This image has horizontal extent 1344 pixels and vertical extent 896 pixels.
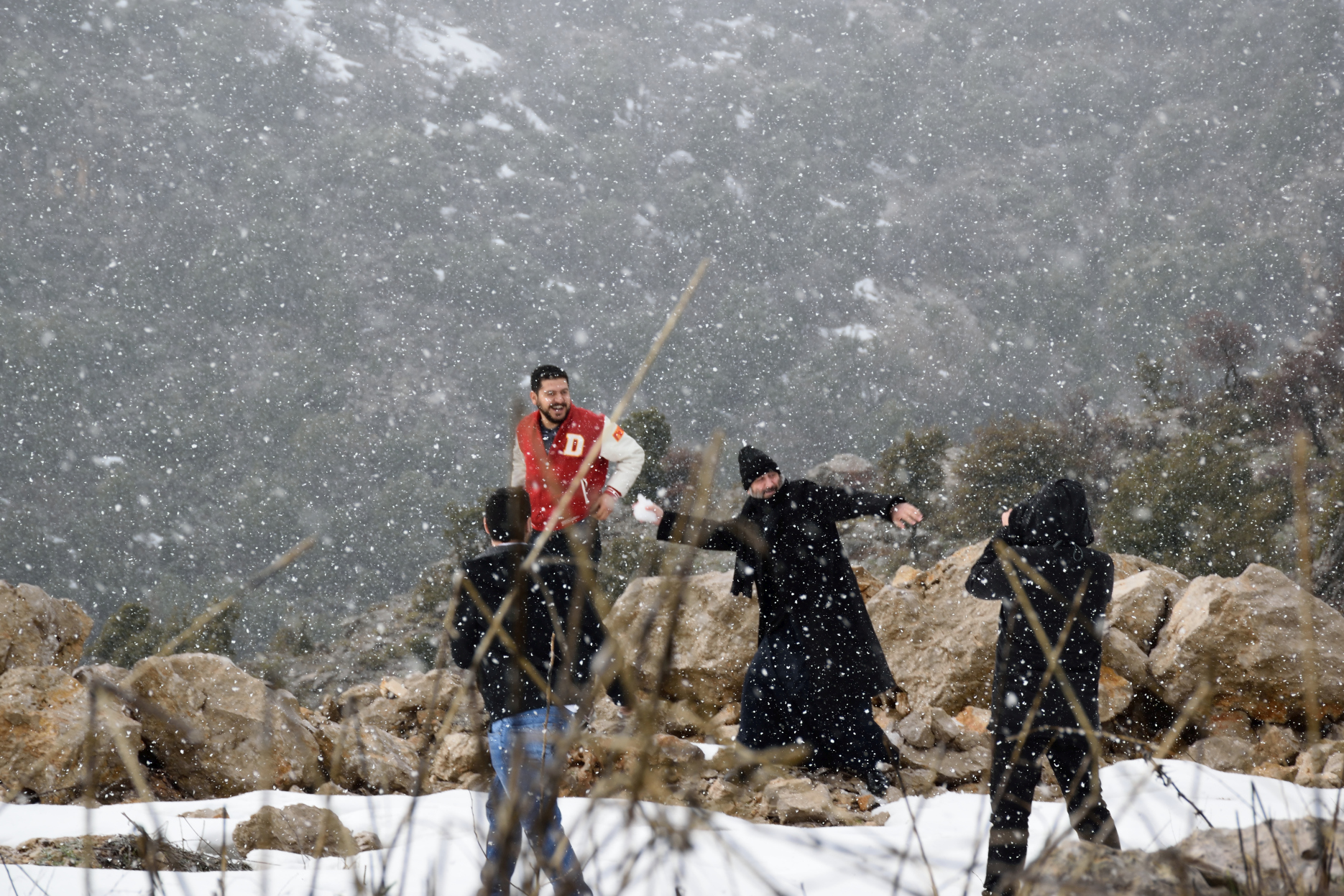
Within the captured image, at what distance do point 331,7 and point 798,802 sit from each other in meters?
117

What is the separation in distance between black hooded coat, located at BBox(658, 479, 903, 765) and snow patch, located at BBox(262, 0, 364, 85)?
102 meters

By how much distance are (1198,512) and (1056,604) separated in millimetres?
15587

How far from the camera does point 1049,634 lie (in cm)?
282

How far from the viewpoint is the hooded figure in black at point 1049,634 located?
104 inches

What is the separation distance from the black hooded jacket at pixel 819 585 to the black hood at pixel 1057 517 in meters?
1.14

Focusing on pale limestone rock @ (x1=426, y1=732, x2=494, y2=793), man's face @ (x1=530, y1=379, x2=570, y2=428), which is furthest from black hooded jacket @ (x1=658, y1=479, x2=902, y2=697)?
pale limestone rock @ (x1=426, y1=732, x2=494, y2=793)

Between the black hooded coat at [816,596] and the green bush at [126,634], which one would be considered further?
the green bush at [126,634]

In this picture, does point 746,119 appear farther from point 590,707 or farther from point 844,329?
point 590,707

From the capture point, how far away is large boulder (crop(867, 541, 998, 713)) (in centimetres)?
549

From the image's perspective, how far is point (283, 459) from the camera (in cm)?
6106

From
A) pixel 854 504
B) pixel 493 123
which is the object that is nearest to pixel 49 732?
pixel 854 504

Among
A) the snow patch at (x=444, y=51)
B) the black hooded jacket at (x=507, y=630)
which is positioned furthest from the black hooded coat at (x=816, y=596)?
the snow patch at (x=444, y=51)

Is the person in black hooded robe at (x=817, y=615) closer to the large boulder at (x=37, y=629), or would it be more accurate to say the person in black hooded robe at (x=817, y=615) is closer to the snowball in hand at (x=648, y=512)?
the snowball in hand at (x=648, y=512)

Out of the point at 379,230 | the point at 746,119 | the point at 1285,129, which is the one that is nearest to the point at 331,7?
the point at 379,230
